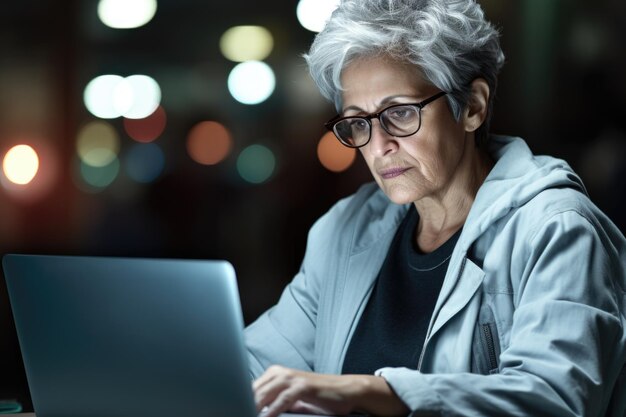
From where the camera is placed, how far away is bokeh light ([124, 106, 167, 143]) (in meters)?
4.40

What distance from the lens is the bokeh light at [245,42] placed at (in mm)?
4453

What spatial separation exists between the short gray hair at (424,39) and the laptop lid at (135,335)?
785mm

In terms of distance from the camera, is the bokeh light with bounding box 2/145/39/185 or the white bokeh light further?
the white bokeh light

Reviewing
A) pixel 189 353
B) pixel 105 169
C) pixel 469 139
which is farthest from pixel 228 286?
pixel 105 169

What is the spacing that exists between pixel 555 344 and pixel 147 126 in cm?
326

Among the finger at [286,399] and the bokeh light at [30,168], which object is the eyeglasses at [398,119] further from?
the bokeh light at [30,168]

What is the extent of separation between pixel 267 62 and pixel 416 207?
271cm

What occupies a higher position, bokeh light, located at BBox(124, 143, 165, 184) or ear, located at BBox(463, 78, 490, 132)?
ear, located at BBox(463, 78, 490, 132)

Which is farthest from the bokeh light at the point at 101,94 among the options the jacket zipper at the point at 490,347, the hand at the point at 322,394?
the hand at the point at 322,394

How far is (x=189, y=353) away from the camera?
3.82 ft

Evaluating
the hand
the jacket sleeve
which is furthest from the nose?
the hand

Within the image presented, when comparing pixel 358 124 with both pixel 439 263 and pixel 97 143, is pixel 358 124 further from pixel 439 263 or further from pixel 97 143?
pixel 97 143

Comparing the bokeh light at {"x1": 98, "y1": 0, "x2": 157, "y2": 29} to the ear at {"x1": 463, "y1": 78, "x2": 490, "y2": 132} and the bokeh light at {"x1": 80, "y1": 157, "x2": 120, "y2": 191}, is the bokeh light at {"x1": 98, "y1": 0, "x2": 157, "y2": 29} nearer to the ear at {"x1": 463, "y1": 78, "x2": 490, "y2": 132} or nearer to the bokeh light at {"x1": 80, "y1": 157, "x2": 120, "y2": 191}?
the bokeh light at {"x1": 80, "y1": 157, "x2": 120, "y2": 191}

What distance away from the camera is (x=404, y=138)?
5.92 feet
